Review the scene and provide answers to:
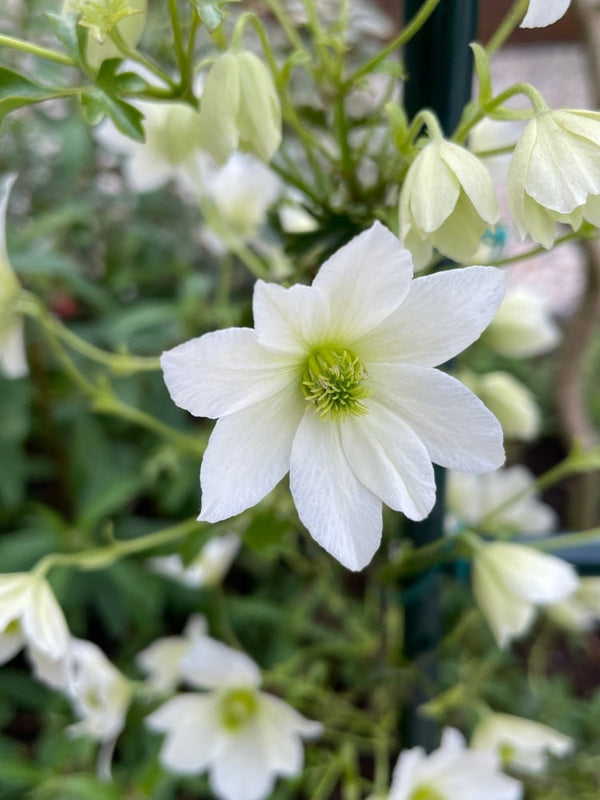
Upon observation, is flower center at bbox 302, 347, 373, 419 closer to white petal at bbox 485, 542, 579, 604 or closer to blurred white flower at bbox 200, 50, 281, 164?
blurred white flower at bbox 200, 50, 281, 164

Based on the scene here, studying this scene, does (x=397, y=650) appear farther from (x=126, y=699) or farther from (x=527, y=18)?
(x=527, y=18)

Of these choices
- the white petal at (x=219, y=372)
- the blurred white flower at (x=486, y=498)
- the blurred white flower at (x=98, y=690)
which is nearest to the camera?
the white petal at (x=219, y=372)

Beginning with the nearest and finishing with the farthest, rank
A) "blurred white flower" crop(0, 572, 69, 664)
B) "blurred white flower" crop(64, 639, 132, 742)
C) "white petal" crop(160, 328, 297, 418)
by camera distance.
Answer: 1. "white petal" crop(160, 328, 297, 418)
2. "blurred white flower" crop(0, 572, 69, 664)
3. "blurred white flower" crop(64, 639, 132, 742)

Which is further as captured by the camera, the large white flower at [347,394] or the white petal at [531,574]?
the white petal at [531,574]

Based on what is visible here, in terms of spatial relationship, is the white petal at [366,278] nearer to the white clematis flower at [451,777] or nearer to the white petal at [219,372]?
the white petal at [219,372]

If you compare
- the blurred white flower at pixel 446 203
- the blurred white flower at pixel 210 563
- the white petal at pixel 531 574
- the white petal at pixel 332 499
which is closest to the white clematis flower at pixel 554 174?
the blurred white flower at pixel 446 203

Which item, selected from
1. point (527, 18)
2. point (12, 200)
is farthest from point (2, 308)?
point (12, 200)

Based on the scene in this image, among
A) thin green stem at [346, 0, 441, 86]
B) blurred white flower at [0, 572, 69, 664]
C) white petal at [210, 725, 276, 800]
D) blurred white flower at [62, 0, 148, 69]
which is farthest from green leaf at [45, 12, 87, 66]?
white petal at [210, 725, 276, 800]
